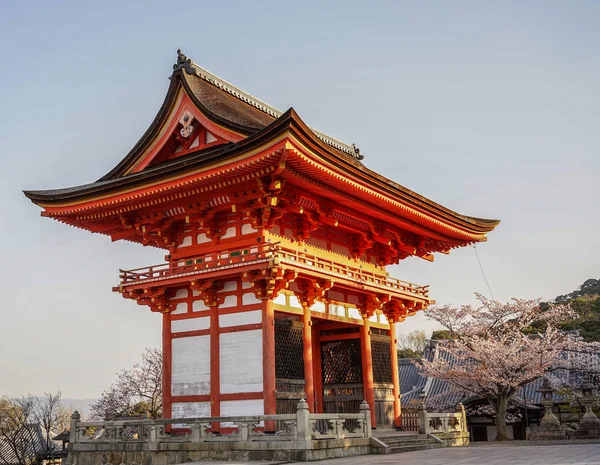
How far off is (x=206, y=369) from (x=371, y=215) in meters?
7.62

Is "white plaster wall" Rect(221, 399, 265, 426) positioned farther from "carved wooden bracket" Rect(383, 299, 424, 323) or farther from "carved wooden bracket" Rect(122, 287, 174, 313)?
"carved wooden bracket" Rect(383, 299, 424, 323)

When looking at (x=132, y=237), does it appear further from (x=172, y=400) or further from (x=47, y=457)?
(x=47, y=457)

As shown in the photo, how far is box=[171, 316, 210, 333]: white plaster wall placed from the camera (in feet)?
67.5

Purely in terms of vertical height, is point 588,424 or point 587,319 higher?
point 587,319

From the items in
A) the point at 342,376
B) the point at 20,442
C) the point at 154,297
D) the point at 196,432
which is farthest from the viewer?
the point at 20,442

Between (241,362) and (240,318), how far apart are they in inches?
51.5

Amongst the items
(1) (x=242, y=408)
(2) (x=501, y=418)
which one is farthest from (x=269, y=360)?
(2) (x=501, y=418)

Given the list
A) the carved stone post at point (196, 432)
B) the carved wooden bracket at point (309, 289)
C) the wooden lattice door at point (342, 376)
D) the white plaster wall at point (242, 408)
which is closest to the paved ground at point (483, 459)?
the white plaster wall at point (242, 408)

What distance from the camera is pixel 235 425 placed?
1891 cm

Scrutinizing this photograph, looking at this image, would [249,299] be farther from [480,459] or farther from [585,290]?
[585,290]

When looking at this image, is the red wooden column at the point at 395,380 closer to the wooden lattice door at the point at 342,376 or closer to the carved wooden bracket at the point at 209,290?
the wooden lattice door at the point at 342,376

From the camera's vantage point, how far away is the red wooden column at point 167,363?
20.6 meters

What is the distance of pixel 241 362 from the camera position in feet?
63.7

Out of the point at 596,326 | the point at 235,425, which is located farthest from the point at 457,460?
the point at 596,326
